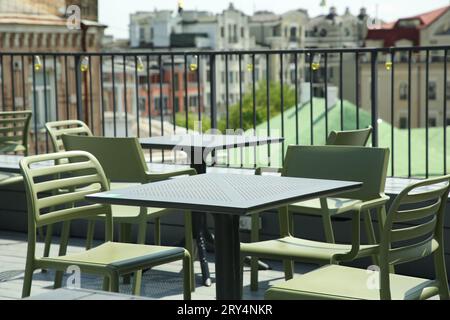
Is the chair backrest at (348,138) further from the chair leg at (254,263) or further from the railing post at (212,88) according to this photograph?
the railing post at (212,88)

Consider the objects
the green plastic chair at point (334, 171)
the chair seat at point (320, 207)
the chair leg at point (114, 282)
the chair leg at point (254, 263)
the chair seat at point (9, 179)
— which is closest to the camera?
the chair leg at point (114, 282)

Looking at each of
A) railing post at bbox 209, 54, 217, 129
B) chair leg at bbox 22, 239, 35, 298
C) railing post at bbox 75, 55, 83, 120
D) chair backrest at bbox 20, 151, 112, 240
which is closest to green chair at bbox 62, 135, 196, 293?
chair backrest at bbox 20, 151, 112, 240

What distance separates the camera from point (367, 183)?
4.36 meters

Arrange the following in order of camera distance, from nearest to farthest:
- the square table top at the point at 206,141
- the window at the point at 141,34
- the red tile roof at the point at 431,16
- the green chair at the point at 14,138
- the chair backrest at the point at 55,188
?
the chair backrest at the point at 55,188, the square table top at the point at 206,141, the green chair at the point at 14,138, the red tile roof at the point at 431,16, the window at the point at 141,34

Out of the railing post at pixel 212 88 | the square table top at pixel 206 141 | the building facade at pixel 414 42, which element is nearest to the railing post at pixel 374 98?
the square table top at pixel 206 141

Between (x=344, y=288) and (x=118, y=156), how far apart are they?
1.87 meters

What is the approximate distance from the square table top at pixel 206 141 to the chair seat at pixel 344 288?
1.77 metres

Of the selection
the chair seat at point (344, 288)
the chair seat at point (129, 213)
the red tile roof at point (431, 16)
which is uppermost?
the red tile roof at point (431, 16)

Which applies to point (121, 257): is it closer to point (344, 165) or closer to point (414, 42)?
point (344, 165)

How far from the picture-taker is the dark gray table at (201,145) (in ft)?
17.3

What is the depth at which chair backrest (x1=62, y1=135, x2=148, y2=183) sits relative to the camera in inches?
194

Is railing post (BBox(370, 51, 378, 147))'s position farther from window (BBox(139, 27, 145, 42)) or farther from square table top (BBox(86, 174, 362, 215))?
window (BBox(139, 27, 145, 42))
